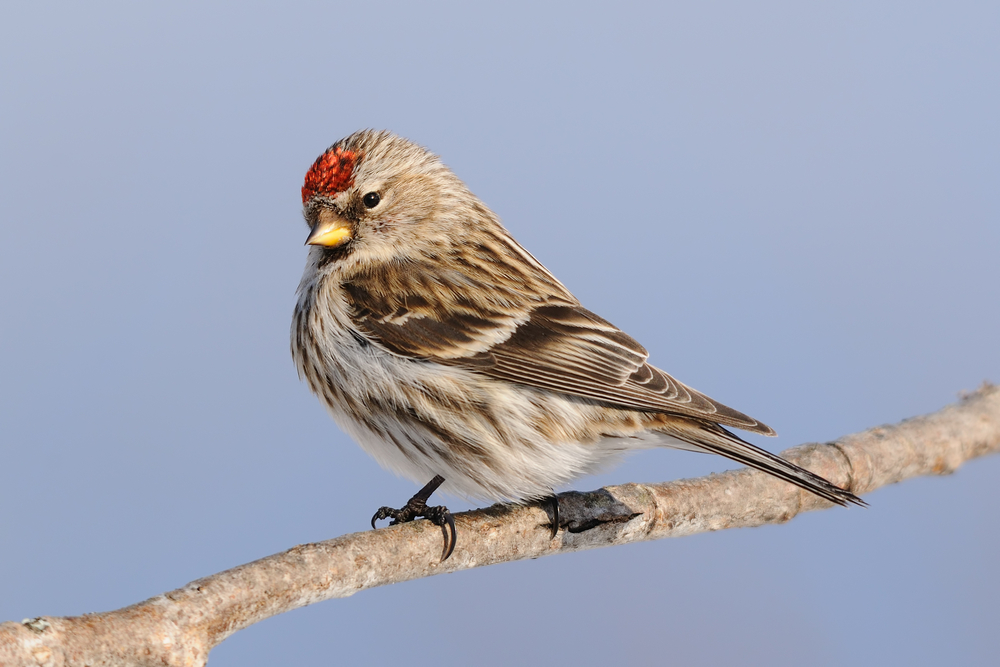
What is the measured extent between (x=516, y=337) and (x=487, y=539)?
64 centimetres

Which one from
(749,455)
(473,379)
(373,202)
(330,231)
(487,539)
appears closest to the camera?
(749,455)

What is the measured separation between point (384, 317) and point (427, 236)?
0.50 meters

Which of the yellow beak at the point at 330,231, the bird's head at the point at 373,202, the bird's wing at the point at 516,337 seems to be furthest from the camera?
the bird's head at the point at 373,202

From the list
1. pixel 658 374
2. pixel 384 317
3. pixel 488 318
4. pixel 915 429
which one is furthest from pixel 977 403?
pixel 384 317

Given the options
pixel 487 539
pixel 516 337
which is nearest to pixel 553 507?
pixel 487 539

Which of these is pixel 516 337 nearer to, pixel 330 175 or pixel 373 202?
pixel 373 202

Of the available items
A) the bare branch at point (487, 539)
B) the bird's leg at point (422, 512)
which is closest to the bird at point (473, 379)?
the bird's leg at point (422, 512)

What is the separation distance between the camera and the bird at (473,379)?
2.89 m

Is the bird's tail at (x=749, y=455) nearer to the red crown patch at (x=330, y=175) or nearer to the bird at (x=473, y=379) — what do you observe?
the bird at (x=473, y=379)

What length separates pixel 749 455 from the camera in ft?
8.68

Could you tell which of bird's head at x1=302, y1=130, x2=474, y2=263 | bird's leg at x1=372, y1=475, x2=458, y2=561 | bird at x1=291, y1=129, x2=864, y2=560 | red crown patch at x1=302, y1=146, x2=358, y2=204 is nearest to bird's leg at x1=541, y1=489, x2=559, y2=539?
bird at x1=291, y1=129, x2=864, y2=560

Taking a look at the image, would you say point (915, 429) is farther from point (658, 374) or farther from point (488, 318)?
point (488, 318)

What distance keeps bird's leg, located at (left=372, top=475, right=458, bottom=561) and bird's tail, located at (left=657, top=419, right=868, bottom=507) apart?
72 cm

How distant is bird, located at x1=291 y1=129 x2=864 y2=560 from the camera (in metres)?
2.89
